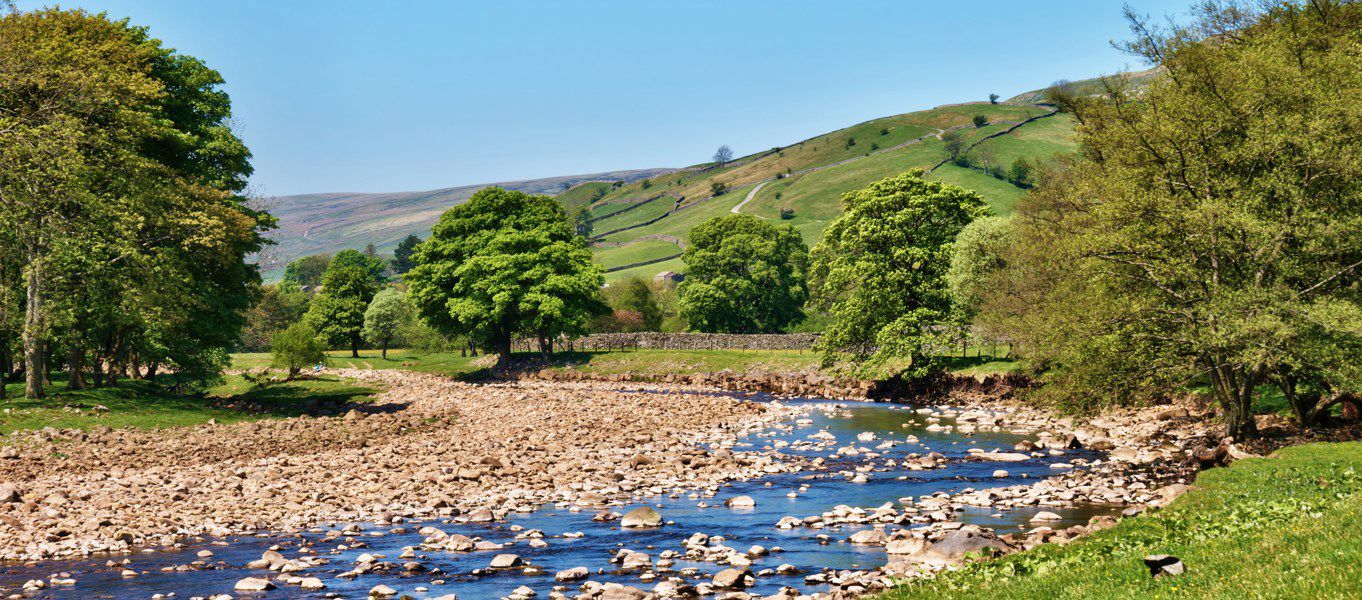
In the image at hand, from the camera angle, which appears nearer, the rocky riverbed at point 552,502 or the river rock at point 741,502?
the rocky riverbed at point 552,502

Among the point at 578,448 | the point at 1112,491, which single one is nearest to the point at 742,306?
the point at 578,448

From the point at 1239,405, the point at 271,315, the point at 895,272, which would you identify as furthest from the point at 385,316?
the point at 1239,405

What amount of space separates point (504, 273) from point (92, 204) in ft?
147

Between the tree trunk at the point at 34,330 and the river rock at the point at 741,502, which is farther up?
the tree trunk at the point at 34,330

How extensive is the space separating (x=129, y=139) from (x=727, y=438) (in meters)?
31.1

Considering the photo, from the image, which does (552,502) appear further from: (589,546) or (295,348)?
(295,348)

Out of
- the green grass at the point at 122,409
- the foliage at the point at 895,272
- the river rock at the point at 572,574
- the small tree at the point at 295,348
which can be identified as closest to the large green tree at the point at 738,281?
the foliage at the point at 895,272

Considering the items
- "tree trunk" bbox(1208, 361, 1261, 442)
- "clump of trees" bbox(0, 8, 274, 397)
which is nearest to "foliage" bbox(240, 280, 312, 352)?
"clump of trees" bbox(0, 8, 274, 397)

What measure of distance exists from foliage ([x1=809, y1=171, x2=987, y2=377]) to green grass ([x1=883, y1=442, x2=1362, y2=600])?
38.6 meters

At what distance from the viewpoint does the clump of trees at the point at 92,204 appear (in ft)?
124

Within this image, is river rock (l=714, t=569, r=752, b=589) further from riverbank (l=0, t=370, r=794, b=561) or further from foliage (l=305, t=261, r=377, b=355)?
foliage (l=305, t=261, r=377, b=355)

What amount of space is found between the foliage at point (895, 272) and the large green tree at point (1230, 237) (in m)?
23.9

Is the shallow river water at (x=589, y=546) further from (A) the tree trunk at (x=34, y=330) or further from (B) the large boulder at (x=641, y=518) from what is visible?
(A) the tree trunk at (x=34, y=330)

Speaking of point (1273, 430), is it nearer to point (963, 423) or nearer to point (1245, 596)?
point (963, 423)
